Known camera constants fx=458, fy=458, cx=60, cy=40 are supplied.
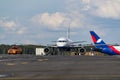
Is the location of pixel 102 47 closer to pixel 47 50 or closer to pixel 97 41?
pixel 97 41

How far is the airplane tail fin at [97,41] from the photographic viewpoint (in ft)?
367

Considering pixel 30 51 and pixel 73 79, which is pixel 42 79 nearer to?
pixel 73 79

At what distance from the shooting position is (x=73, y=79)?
2242 centimetres

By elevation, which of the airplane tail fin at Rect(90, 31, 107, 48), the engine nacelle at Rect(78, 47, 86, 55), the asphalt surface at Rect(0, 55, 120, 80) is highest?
the airplane tail fin at Rect(90, 31, 107, 48)

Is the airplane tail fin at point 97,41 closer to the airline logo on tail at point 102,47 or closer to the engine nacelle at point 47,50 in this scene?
the airline logo on tail at point 102,47

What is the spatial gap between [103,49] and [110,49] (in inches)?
67.3

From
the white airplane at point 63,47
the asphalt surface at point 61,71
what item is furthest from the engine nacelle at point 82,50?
the asphalt surface at point 61,71

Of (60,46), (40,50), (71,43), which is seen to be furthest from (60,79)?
(40,50)

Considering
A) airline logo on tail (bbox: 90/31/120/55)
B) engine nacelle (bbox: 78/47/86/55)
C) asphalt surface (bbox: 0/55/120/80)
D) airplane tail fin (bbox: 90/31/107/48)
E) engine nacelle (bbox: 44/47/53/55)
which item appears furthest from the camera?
airplane tail fin (bbox: 90/31/107/48)

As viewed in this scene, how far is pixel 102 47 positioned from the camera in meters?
111

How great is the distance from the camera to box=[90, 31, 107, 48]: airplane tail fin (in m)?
112

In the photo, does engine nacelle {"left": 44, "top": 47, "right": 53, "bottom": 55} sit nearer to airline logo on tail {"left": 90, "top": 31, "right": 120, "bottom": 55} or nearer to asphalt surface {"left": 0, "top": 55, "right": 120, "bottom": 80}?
airline logo on tail {"left": 90, "top": 31, "right": 120, "bottom": 55}

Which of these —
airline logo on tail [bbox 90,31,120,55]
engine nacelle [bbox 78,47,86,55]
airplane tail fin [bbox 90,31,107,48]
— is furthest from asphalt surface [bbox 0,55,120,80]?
airplane tail fin [bbox 90,31,107,48]

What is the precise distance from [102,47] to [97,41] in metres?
3.62
